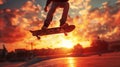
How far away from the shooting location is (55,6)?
18.2 metres

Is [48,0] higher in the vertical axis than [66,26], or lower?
higher

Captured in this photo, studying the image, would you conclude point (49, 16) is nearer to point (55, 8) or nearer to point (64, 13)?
point (55, 8)

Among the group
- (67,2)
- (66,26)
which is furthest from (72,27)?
(67,2)

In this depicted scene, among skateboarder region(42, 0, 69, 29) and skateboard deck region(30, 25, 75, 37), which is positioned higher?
skateboarder region(42, 0, 69, 29)

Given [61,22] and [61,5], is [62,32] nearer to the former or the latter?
[61,22]

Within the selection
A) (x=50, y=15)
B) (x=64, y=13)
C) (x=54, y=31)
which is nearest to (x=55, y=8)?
(x=50, y=15)

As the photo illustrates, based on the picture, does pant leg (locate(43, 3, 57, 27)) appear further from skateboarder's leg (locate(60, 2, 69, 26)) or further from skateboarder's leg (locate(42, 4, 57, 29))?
skateboarder's leg (locate(60, 2, 69, 26))

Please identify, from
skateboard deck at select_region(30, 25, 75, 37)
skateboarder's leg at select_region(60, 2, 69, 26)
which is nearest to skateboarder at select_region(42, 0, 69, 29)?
skateboarder's leg at select_region(60, 2, 69, 26)

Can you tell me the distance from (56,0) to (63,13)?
108 centimetres

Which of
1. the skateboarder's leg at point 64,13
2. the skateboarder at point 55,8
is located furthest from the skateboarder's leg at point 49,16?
the skateboarder's leg at point 64,13

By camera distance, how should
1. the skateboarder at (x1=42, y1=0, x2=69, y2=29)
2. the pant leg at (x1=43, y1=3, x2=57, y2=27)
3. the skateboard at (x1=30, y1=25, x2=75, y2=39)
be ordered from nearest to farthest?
1. the skateboarder at (x1=42, y1=0, x2=69, y2=29)
2. the pant leg at (x1=43, y1=3, x2=57, y2=27)
3. the skateboard at (x1=30, y1=25, x2=75, y2=39)

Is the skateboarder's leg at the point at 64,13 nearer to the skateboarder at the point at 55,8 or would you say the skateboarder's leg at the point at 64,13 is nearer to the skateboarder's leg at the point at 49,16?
the skateboarder at the point at 55,8

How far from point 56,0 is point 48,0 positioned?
52cm

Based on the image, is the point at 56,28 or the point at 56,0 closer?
the point at 56,0
